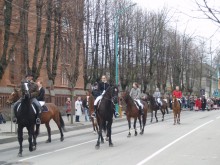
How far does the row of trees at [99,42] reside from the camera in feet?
100

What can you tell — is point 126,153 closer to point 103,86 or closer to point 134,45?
point 103,86

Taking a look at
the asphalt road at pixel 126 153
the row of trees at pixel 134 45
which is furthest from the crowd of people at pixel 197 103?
the asphalt road at pixel 126 153

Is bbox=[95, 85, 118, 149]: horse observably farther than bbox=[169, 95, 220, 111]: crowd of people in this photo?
No

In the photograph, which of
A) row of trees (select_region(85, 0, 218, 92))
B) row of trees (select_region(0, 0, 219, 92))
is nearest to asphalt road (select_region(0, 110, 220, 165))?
row of trees (select_region(0, 0, 219, 92))

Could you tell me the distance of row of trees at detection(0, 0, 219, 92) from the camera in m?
30.5

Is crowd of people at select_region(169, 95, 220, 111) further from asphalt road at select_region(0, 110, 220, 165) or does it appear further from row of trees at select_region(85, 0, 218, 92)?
asphalt road at select_region(0, 110, 220, 165)

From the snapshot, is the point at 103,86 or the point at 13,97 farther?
the point at 103,86

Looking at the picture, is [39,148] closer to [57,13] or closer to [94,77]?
[57,13]

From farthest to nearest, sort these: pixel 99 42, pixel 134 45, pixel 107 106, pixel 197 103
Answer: pixel 197 103, pixel 134 45, pixel 99 42, pixel 107 106

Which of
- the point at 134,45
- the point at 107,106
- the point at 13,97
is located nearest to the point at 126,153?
the point at 107,106

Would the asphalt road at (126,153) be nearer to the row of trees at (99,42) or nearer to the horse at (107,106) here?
the horse at (107,106)

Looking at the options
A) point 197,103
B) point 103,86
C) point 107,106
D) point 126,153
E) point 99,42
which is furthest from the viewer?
point 197,103

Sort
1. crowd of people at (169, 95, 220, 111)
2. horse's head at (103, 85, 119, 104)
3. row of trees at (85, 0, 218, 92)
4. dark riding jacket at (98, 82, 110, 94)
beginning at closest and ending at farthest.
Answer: horse's head at (103, 85, 119, 104) → dark riding jacket at (98, 82, 110, 94) → row of trees at (85, 0, 218, 92) → crowd of people at (169, 95, 220, 111)

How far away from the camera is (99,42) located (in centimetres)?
4631
